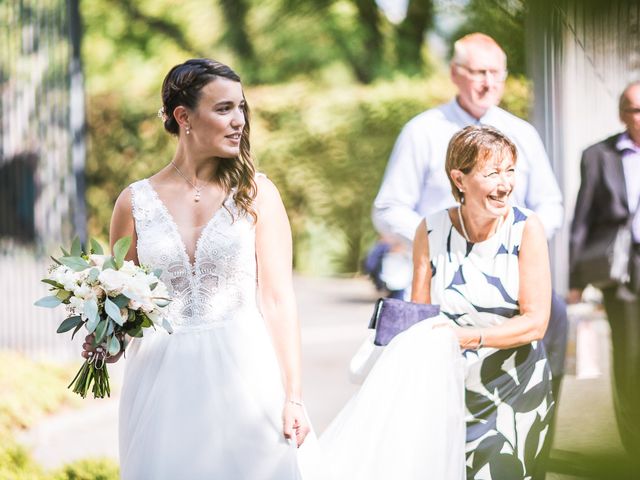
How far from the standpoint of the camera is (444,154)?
4465mm

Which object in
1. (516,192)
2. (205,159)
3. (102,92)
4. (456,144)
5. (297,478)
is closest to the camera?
(297,478)

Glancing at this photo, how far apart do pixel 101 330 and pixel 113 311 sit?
7 centimetres

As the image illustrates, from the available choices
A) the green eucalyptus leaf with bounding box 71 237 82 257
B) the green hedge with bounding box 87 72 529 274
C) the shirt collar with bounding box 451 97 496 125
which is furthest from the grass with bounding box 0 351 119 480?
the green hedge with bounding box 87 72 529 274

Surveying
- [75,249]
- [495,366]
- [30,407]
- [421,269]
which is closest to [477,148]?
[421,269]

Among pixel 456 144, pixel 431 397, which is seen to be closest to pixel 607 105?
pixel 456 144

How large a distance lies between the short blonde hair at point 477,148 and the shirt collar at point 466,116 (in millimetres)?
1292

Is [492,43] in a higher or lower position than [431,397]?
higher

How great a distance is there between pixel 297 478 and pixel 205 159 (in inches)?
37.2

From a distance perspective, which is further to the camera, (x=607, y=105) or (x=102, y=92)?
(x=102, y=92)

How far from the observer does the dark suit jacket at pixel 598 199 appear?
16.6ft

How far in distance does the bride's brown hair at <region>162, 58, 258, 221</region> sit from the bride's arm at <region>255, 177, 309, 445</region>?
0.14 feet

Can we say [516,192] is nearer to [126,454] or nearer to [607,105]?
[607,105]

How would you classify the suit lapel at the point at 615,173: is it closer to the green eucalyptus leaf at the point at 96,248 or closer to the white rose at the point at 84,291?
the green eucalyptus leaf at the point at 96,248

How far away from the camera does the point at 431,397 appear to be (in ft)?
10.0
